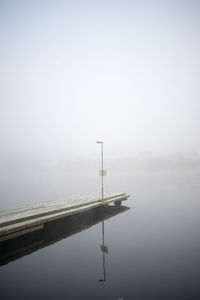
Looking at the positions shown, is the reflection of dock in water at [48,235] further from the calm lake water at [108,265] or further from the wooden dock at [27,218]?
the wooden dock at [27,218]

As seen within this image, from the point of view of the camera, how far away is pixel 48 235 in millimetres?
8820

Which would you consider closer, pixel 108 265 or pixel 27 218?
pixel 108 265

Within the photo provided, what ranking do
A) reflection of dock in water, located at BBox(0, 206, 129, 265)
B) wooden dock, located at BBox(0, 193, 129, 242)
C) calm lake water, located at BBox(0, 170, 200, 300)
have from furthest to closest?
reflection of dock in water, located at BBox(0, 206, 129, 265), wooden dock, located at BBox(0, 193, 129, 242), calm lake water, located at BBox(0, 170, 200, 300)

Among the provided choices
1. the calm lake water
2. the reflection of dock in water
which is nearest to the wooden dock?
the reflection of dock in water

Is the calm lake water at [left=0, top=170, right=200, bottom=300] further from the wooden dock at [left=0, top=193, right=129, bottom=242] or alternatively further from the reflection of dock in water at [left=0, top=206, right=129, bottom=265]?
the wooden dock at [left=0, top=193, right=129, bottom=242]

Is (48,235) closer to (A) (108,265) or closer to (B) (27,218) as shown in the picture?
(B) (27,218)

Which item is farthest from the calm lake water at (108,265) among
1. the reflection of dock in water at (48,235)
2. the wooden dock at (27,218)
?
the wooden dock at (27,218)

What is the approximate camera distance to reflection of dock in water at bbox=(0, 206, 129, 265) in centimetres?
704

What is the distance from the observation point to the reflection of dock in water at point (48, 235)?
704 cm

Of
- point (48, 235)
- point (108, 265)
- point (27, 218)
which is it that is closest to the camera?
point (108, 265)

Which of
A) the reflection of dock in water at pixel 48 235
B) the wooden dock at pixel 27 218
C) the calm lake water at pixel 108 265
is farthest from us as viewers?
the reflection of dock in water at pixel 48 235

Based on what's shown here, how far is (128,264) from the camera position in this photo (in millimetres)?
6191

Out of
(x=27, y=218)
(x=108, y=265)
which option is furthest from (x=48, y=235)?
(x=108, y=265)

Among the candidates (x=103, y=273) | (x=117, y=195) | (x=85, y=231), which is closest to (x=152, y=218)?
(x=117, y=195)
